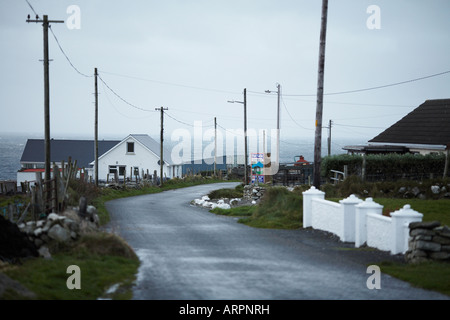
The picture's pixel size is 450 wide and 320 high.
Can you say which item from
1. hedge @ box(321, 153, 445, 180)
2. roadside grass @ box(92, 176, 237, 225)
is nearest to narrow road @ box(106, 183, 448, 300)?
roadside grass @ box(92, 176, 237, 225)

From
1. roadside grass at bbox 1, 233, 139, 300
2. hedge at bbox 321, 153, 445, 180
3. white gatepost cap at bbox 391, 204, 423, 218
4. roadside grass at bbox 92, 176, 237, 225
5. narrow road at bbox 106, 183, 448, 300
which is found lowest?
roadside grass at bbox 92, 176, 237, 225

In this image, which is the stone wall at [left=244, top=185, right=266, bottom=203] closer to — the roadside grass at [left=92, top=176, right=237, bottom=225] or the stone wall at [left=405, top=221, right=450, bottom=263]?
the roadside grass at [left=92, top=176, right=237, bottom=225]

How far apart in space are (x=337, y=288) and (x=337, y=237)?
781cm

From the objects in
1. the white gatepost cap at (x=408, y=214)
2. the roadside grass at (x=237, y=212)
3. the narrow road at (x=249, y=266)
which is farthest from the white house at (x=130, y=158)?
the white gatepost cap at (x=408, y=214)

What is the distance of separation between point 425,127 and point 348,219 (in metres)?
25.2

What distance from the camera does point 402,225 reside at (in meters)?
15.6

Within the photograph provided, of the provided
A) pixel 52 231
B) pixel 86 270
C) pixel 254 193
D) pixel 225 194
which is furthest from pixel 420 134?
pixel 86 270

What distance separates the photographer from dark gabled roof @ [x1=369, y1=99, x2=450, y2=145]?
3971 cm

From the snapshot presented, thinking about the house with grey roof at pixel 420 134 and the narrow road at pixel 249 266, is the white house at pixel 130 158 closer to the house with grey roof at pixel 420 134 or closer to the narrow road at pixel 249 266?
the house with grey roof at pixel 420 134

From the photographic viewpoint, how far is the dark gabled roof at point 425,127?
130ft

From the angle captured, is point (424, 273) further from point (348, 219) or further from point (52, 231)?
point (52, 231)

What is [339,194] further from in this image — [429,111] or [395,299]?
[429,111]

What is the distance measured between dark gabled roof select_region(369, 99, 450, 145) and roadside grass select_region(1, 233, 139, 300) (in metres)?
28.4
